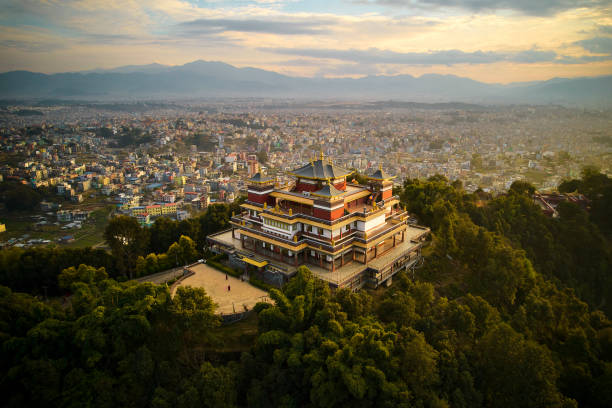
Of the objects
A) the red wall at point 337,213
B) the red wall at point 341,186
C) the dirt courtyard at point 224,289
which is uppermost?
the red wall at point 341,186

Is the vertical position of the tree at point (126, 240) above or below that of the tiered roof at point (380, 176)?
below

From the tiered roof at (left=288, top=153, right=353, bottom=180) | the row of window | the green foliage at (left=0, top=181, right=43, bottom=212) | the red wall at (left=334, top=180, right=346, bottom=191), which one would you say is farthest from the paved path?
the green foliage at (left=0, top=181, right=43, bottom=212)

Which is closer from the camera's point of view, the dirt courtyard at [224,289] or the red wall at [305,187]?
the dirt courtyard at [224,289]

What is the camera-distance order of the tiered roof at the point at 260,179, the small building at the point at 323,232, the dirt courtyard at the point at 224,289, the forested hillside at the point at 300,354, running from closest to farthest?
the forested hillside at the point at 300,354 < the dirt courtyard at the point at 224,289 < the small building at the point at 323,232 < the tiered roof at the point at 260,179

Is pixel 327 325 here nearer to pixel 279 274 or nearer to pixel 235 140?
pixel 279 274

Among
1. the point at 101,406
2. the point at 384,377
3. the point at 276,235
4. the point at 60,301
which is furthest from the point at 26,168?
the point at 384,377

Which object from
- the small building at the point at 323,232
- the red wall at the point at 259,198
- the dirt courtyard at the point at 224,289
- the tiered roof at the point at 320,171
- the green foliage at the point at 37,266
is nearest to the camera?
Answer: the dirt courtyard at the point at 224,289

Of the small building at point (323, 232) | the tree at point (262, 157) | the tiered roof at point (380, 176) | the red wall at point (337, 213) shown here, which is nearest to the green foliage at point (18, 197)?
the small building at point (323, 232)

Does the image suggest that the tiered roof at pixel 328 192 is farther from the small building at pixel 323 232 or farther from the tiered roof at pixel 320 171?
the tiered roof at pixel 320 171

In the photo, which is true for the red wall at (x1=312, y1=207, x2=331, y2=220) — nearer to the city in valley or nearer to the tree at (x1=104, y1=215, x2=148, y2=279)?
the city in valley
